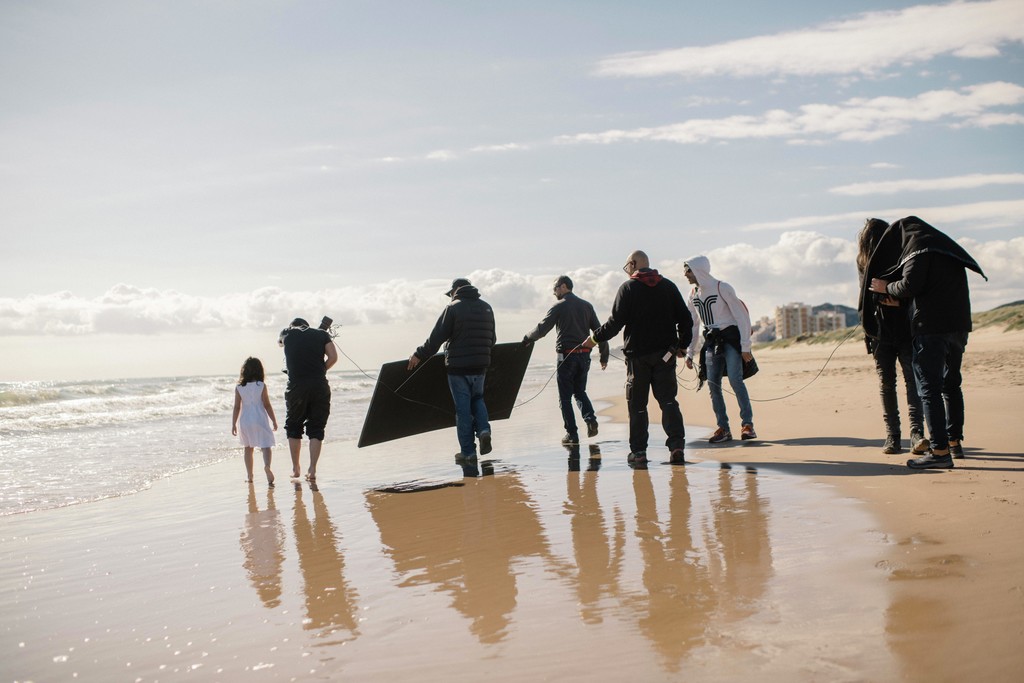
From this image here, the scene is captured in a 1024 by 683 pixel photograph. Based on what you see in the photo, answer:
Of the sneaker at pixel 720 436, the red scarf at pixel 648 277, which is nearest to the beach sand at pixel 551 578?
the sneaker at pixel 720 436

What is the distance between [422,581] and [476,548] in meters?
0.67

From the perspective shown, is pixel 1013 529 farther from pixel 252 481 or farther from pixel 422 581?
pixel 252 481

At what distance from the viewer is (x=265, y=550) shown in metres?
4.92

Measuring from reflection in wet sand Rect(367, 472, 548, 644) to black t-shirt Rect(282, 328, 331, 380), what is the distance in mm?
1836

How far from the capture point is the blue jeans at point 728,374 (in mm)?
8391

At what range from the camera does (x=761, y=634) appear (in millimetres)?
2947

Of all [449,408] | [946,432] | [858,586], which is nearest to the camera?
[858,586]

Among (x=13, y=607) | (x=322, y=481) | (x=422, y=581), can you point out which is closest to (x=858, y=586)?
(x=422, y=581)

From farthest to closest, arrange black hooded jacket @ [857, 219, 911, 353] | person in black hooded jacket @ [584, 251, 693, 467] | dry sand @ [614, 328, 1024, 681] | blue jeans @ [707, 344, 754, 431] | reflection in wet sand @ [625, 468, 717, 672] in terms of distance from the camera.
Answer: blue jeans @ [707, 344, 754, 431] < person in black hooded jacket @ [584, 251, 693, 467] < black hooded jacket @ [857, 219, 911, 353] < reflection in wet sand @ [625, 468, 717, 672] < dry sand @ [614, 328, 1024, 681]

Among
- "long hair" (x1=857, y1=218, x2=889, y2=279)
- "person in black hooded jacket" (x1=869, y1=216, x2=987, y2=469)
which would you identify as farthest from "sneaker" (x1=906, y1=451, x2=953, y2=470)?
"long hair" (x1=857, y1=218, x2=889, y2=279)

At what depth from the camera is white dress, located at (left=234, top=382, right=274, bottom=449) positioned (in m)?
8.13

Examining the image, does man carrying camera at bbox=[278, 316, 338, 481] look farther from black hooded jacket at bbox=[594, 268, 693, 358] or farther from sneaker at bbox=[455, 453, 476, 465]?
black hooded jacket at bbox=[594, 268, 693, 358]

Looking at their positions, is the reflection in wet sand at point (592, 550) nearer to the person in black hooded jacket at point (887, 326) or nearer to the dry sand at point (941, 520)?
the dry sand at point (941, 520)

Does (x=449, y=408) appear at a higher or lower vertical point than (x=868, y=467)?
higher
